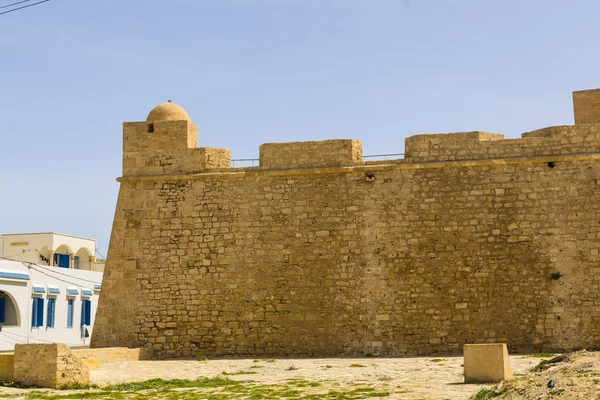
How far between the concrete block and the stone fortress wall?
496 centimetres

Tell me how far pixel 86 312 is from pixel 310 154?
18.0 m

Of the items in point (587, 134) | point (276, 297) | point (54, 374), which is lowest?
point (54, 374)

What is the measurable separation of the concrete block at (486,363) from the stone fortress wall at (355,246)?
496 centimetres

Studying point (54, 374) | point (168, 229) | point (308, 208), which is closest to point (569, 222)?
point (308, 208)

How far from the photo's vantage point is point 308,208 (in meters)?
15.3

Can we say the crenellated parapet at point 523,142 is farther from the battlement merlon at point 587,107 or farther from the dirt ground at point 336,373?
the dirt ground at point 336,373

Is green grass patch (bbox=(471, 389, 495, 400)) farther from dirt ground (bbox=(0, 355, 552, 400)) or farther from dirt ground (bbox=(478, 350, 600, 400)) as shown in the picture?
dirt ground (bbox=(0, 355, 552, 400))

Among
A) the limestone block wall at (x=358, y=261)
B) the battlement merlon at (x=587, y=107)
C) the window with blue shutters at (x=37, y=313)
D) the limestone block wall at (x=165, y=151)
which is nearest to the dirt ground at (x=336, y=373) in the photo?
the limestone block wall at (x=358, y=261)

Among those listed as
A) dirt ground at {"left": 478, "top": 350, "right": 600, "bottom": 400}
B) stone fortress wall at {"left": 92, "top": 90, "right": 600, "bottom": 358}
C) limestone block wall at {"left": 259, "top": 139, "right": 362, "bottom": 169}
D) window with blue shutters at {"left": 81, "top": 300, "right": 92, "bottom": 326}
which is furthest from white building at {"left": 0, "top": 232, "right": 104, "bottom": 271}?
dirt ground at {"left": 478, "top": 350, "right": 600, "bottom": 400}

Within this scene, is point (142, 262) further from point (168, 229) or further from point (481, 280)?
point (481, 280)

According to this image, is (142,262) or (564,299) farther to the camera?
(142,262)

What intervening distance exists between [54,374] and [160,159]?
6.53 meters

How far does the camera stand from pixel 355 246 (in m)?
14.9

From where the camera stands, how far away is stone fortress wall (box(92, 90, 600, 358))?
14266 mm
